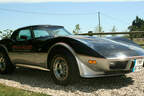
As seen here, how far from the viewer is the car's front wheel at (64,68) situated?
4035 millimetres

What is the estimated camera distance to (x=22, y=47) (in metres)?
5.36

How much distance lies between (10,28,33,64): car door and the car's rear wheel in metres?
0.27

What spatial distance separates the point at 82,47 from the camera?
4.00 meters

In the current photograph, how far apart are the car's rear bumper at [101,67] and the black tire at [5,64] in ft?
8.74

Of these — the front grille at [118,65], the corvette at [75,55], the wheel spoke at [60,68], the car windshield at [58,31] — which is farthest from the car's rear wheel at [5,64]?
the front grille at [118,65]

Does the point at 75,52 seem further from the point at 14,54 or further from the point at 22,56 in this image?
the point at 14,54

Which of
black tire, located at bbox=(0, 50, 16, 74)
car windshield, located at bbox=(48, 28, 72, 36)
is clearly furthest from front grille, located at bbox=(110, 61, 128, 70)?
black tire, located at bbox=(0, 50, 16, 74)

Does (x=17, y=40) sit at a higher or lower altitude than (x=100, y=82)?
higher

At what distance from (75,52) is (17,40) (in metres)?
2.17

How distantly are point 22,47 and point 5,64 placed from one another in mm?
966

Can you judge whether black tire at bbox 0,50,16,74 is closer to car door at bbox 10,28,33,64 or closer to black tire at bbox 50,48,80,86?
car door at bbox 10,28,33,64

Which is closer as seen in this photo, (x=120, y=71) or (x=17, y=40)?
(x=120, y=71)

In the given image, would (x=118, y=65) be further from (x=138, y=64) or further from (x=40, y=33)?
(x=40, y=33)

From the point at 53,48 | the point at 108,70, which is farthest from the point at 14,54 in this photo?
the point at 108,70
